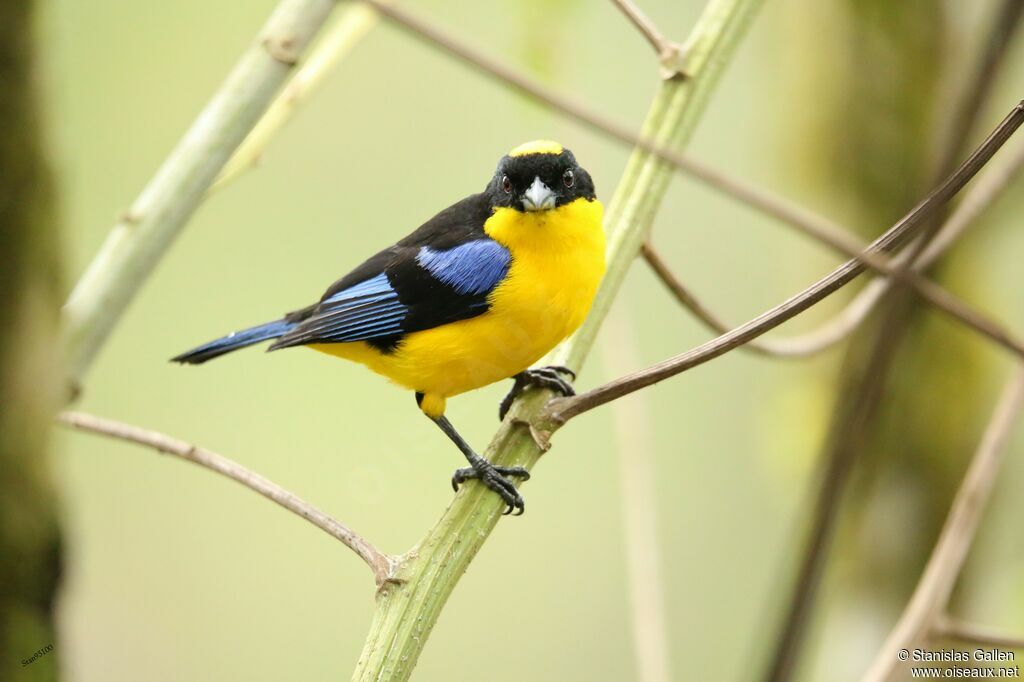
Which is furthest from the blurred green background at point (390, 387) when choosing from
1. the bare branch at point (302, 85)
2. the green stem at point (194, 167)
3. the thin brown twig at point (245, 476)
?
the green stem at point (194, 167)

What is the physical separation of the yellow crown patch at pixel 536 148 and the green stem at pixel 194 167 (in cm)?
132

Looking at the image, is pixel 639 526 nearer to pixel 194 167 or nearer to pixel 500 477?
pixel 500 477

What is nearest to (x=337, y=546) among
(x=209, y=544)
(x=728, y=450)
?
(x=209, y=544)

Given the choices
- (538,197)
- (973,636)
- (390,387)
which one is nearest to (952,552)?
(973,636)

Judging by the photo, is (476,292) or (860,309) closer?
(860,309)

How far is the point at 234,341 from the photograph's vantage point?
258 centimetres

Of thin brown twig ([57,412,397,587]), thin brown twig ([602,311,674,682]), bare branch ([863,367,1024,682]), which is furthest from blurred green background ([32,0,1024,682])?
bare branch ([863,367,1024,682])

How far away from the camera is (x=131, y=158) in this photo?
3268 mm

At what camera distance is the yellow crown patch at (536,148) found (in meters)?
2.49

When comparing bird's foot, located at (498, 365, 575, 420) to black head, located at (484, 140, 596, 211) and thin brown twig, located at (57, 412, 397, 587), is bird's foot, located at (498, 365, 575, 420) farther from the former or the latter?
thin brown twig, located at (57, 412, 397, 587)

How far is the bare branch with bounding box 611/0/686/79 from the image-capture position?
185cm

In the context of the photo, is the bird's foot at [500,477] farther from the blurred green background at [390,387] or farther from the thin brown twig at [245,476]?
the blurred green background at [390,387]

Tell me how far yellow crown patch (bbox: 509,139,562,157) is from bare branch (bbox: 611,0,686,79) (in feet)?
2.16

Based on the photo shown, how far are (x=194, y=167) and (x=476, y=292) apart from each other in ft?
4.81
